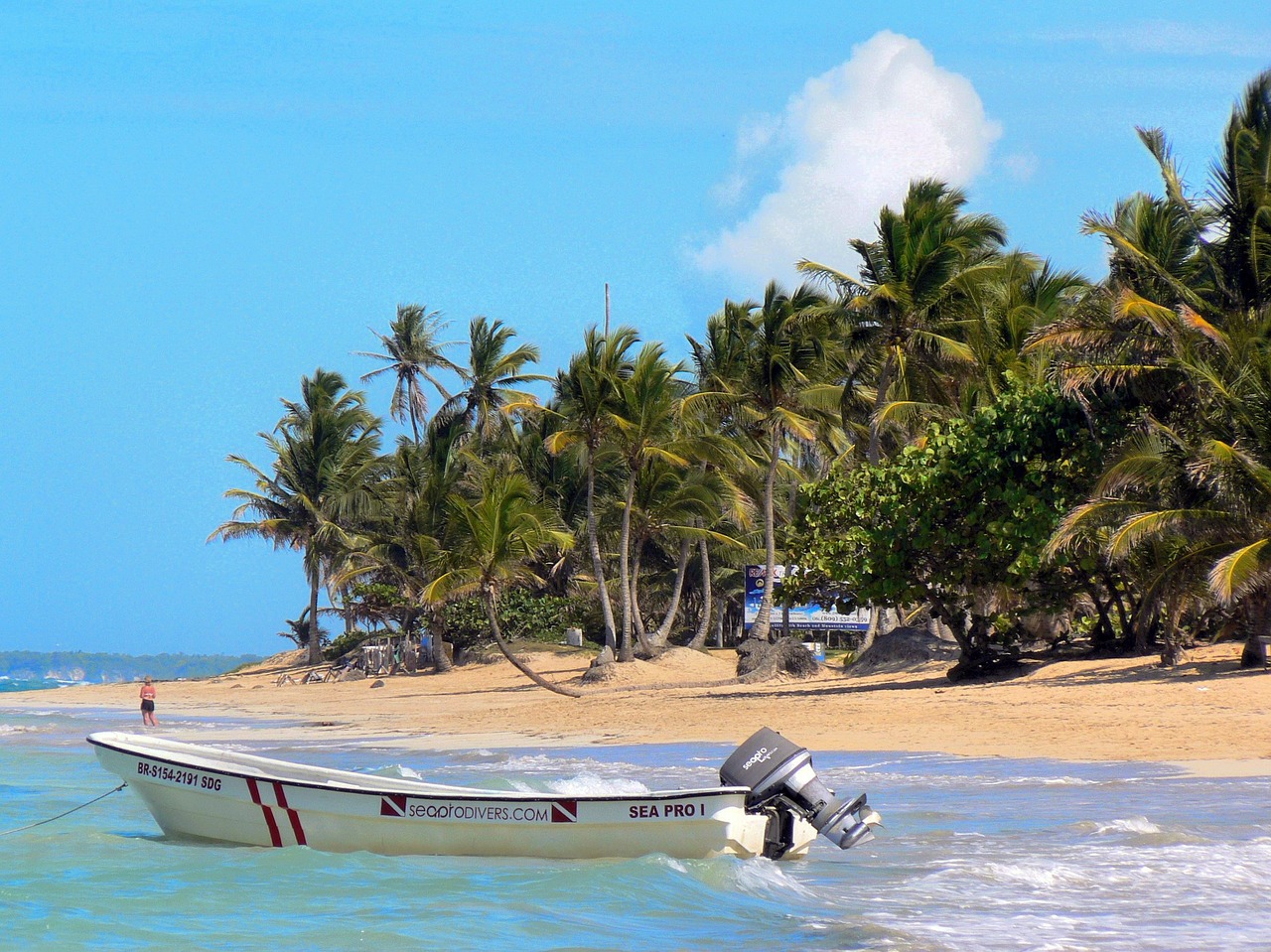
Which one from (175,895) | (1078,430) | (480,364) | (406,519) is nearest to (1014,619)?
(1078,430)

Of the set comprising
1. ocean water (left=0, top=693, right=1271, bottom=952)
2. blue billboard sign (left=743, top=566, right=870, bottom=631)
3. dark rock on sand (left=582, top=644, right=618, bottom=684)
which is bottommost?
ocean water (left=0, top=693, right=1271, bottom=952)

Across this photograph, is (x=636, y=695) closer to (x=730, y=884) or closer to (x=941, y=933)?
(x=730, y=884)

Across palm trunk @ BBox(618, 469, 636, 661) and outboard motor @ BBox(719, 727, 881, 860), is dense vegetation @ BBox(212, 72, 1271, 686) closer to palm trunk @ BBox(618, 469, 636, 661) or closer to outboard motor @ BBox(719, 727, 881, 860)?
palm trunk @ BBox(618, 469, 636, 661)

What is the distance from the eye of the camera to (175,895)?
8.66 metres

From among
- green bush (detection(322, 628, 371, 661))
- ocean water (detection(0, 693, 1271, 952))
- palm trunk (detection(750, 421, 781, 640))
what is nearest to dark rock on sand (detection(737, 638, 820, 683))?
palm trunk (detection(750, 421, 781, 640))

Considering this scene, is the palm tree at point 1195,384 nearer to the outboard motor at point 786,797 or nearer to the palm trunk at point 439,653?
the outboard motor at point 786,797

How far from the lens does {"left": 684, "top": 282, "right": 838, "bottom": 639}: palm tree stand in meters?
29.2

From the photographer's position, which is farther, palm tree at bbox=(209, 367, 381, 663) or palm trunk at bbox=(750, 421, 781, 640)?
palm tree at bbox=(209, 367, 381, 663)

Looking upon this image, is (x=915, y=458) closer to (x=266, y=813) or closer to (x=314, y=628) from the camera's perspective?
(x=266, y=813)

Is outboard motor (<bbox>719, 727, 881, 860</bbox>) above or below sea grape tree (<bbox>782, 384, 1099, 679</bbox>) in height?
below

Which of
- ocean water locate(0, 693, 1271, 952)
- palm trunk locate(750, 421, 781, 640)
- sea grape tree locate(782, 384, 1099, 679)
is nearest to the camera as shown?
ocean water locate(0, 693, 1271, 952)

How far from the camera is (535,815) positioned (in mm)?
8836

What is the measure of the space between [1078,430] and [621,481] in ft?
63.7

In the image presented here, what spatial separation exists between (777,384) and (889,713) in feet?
41.7
